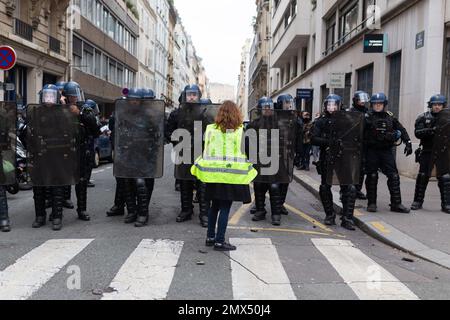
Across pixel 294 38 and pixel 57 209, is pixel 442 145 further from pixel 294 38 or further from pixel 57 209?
pixel 294 38

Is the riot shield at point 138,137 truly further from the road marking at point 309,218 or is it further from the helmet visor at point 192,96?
the road marking at point 309,218

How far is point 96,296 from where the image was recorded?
4160 millimetres

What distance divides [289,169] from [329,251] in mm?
2074

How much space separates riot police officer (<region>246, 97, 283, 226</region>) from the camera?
7.60 meters

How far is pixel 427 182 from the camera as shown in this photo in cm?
862

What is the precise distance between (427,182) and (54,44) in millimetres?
20223

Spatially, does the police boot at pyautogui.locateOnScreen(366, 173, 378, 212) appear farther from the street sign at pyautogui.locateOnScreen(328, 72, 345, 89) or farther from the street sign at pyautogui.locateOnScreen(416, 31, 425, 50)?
the street sign at pyautogui.locateOnScreen(328, 72, 345, 89)

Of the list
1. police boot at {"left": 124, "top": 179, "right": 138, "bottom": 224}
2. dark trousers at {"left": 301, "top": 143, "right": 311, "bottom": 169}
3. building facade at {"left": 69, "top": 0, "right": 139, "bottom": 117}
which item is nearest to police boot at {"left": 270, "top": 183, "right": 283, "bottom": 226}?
police boot at {"left": 124, "top": 179, "right": 138, "bottom": 224}

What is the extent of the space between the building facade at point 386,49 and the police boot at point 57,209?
9.23 meters

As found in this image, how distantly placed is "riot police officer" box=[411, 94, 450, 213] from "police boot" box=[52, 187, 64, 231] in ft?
18.7

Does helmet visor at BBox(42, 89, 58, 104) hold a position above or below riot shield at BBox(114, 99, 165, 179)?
above

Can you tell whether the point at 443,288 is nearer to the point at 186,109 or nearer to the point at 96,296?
the point at 96,296

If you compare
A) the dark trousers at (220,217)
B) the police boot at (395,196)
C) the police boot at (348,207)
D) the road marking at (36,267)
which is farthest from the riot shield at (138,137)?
the police boot at (395,196)

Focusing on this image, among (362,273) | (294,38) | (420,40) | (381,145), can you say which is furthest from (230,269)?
(294,38)
